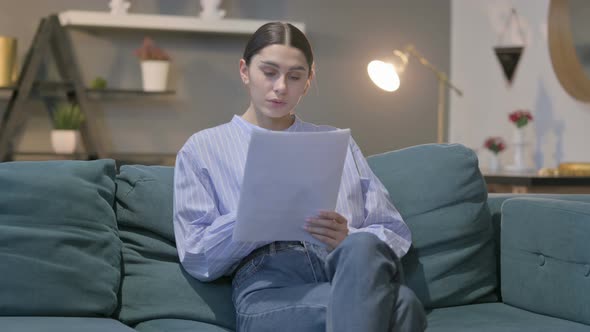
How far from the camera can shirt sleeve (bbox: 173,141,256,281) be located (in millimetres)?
1950

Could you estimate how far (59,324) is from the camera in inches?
71.5

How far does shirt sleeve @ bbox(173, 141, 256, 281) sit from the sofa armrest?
2.48 feet

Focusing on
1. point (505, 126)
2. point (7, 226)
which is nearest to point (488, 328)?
point (7, 226)

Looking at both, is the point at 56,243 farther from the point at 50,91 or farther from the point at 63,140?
the point at 50,91

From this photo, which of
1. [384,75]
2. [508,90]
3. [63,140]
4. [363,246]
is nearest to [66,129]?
[63,140]

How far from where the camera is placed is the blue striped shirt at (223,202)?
1979mm

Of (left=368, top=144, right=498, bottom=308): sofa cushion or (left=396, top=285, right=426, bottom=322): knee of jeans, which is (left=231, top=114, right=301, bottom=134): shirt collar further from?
(left=396, top=285, right=426, bottom=322): knee of jeans

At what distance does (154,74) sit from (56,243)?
2.94 meters

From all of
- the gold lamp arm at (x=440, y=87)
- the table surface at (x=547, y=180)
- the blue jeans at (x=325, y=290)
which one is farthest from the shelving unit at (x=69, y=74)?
the blue jeans at (x=325, y=290)

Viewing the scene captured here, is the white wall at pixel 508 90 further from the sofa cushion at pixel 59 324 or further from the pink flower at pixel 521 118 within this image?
the sofa cushion at pixel 59 324

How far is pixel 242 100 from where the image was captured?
5.18 metres

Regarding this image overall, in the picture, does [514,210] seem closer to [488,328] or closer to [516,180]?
[488,328]

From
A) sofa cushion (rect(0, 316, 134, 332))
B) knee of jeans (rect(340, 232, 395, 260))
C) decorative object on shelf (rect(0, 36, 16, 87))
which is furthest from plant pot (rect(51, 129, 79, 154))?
knee of jeans (rect(340, 232, 395, 260))

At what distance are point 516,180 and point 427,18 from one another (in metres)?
2.18
